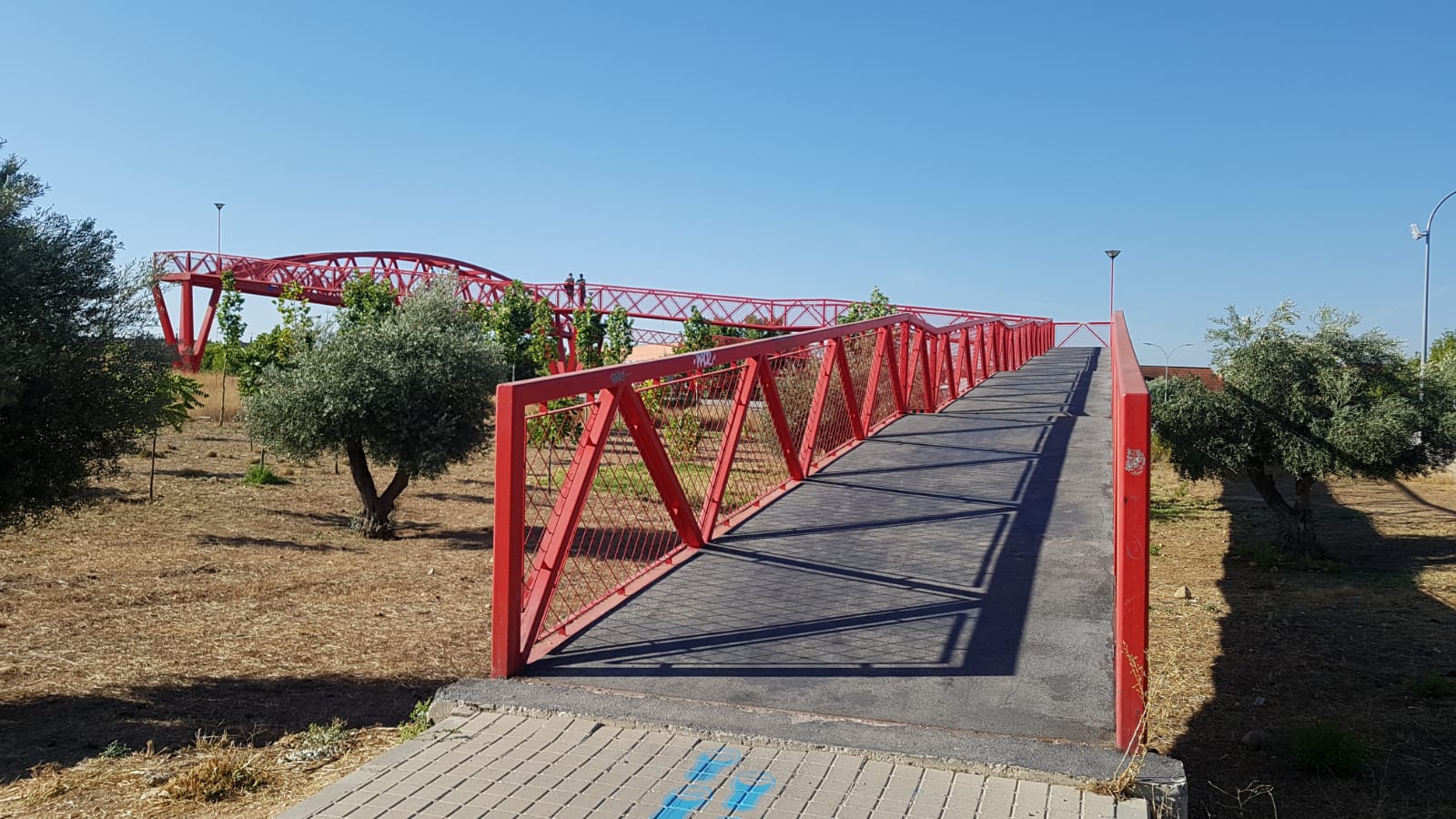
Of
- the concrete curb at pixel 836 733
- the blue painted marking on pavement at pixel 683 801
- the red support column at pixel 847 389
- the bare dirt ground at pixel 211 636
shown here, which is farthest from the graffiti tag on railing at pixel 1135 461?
the red support column at pixel 847 389

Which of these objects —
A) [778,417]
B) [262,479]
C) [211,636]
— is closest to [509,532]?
[778,417]

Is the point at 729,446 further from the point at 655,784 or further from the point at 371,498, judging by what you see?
the point at 371,498

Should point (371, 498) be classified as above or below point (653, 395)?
below

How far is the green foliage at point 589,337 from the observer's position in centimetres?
3131

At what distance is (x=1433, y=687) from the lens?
24.0 feet

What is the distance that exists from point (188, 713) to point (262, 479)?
1095cm

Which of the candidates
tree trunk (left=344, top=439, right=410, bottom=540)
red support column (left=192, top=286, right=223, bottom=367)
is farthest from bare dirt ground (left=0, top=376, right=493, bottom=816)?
red support column (left=192, top=286, right=223, bottom=367)

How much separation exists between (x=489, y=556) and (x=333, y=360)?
11.0 ft

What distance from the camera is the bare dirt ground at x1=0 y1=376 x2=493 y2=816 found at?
14.6ft

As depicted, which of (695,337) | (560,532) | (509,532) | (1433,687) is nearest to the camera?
(509,532)

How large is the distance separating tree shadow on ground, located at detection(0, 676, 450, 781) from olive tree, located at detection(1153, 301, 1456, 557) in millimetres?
11121

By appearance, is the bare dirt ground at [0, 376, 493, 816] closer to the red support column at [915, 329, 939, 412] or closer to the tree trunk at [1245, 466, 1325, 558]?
the red support column at [915, 329, 939, 412]

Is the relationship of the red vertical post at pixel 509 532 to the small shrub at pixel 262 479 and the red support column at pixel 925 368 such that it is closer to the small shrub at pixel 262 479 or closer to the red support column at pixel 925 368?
the red support column at pixel 925 368

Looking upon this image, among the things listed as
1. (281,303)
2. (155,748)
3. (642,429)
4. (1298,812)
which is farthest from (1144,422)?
(281,303)
